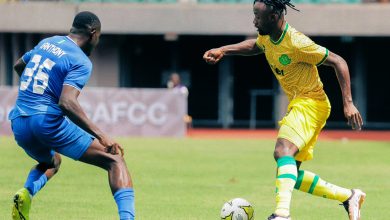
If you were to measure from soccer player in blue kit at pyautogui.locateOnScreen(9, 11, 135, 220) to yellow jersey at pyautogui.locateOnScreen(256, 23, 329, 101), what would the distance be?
189cm

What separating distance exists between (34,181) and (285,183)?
2534mm

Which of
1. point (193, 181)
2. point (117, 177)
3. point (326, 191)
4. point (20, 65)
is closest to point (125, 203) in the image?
point (117, 177)

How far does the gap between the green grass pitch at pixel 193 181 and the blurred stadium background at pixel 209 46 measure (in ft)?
25.0

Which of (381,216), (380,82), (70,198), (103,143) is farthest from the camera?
(380,82)

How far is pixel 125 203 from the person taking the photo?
8.34 meters

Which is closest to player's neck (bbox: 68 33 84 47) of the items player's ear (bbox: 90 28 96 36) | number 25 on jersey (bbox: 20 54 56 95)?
player's ear (bbox: 90 28 96 36)

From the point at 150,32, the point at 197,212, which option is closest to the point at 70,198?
the point at 197,212

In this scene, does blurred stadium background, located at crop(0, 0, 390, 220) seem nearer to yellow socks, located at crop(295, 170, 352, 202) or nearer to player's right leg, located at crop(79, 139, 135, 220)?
yellow socks, located at crop(295, 170, 352, 202)

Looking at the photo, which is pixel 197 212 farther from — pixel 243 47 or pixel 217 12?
pixel 217 12

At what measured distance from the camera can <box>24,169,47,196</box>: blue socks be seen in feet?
30.8

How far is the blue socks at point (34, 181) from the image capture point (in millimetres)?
9383

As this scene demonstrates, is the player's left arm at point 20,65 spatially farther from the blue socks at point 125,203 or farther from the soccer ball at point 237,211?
the soccer ball at point 237,211

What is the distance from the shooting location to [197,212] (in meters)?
10.8

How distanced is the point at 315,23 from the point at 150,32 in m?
5.17
